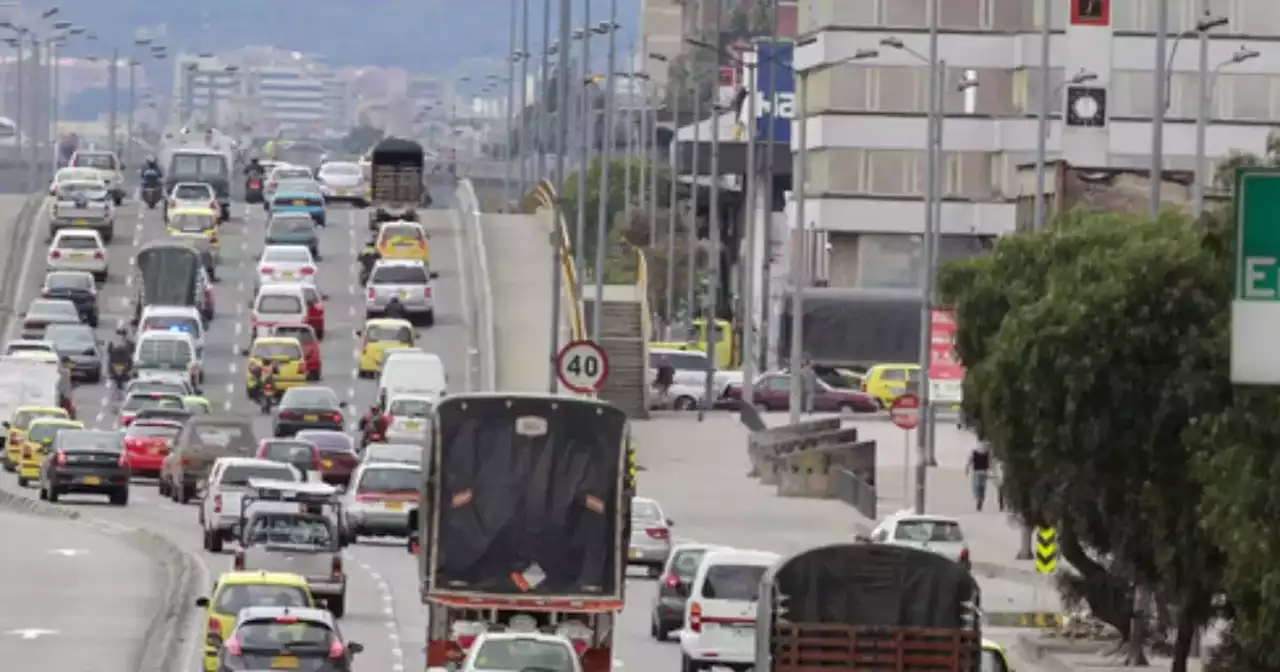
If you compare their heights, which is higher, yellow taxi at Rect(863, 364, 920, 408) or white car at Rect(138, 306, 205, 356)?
white car at Rect(138, 306, 205, 356)

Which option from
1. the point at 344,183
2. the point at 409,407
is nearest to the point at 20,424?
the point at 409,407

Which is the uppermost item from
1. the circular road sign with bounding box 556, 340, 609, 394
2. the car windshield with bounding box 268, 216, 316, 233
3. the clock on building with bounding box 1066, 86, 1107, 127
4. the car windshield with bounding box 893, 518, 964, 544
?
the clock on building with bounding box 1066, 86, 1107, 127

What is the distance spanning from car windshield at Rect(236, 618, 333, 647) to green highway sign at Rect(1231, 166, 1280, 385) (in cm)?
1484

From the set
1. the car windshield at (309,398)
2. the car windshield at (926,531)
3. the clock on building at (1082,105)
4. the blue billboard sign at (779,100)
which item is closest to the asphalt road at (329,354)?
the car windshield at (309,398)

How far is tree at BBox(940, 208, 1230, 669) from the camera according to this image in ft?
115

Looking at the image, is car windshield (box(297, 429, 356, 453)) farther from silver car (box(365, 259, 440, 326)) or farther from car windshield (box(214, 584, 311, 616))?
car windshield (box(214, 584, 311, 616))

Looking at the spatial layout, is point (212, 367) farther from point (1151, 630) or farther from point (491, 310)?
point (1151, 630)

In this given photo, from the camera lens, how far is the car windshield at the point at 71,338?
283ft

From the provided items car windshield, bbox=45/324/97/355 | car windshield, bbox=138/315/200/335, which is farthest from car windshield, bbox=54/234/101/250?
car windshield, bbox=138/315/200/335

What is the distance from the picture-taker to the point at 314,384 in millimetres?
84125

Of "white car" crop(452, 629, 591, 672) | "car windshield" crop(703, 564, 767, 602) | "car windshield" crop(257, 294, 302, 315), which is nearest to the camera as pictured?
"white car" crop(452, 629, 591, 672)

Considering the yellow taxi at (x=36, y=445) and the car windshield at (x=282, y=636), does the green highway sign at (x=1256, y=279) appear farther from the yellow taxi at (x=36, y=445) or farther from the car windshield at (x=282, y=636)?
the yellow taxi at (x=36, y=445)

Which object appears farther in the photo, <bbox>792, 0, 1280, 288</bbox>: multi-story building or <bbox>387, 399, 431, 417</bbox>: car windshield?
<bbox>792, 0, 1280, 288</bbox>: multi-story building

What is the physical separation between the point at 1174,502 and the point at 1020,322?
249 centimetres
